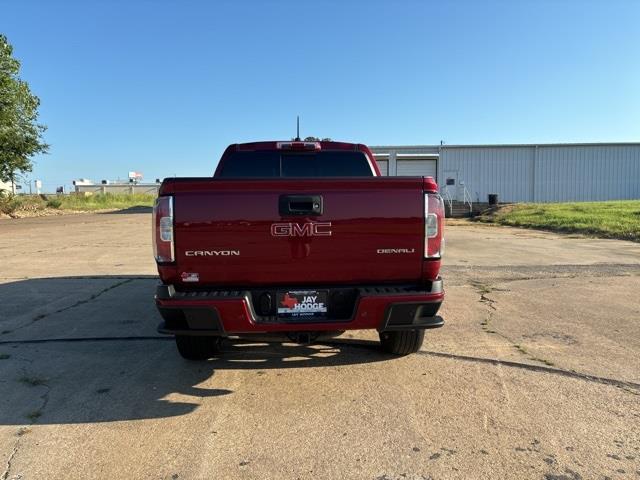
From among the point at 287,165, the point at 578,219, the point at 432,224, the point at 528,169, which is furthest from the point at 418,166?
the point at 432,224

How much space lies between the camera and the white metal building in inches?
1537

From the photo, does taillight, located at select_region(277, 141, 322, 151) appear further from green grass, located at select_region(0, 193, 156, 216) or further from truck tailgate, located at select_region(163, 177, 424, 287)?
green grass, located at select_region(0, 193, 156, 216)

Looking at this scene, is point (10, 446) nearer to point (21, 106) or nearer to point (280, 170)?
point (280, 170)

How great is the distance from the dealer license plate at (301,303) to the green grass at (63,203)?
109ft

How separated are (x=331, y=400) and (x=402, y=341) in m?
1.13

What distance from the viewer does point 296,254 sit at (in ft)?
12.9

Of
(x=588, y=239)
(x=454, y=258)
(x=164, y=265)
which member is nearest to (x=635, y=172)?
→ (x=588, y=239)

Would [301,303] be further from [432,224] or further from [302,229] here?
[432,224]

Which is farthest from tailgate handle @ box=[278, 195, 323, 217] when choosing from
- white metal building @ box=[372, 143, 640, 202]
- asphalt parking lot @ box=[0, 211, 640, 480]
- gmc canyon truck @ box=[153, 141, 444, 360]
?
white metal building @ box=[372, 143, 640, 202]

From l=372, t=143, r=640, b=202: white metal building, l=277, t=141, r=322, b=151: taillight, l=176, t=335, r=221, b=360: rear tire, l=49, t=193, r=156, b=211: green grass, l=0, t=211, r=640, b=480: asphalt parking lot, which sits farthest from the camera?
l=49, t=193, r=156, b=211: green grass

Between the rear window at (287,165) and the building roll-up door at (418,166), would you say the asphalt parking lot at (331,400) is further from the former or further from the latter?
the building roll-up door at (418,166)

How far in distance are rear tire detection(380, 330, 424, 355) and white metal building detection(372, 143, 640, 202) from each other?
3427 cm

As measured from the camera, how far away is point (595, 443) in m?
3.35

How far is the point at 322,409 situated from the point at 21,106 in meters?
31.1
